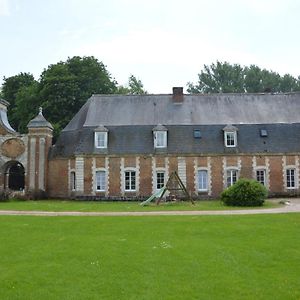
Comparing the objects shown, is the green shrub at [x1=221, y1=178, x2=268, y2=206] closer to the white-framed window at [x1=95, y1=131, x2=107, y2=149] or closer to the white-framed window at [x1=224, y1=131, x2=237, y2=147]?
the white-framed window at [x1=224, y1=131, x2=237, y2=147]

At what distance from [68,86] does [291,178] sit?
22.5m

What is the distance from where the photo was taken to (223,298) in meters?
8.41

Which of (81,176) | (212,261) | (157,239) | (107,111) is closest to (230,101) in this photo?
(107,111)

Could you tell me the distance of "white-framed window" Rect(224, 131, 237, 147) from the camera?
3497 centimetres

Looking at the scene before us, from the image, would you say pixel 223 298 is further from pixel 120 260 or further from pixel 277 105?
pixel 277 105

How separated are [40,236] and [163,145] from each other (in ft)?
68.3

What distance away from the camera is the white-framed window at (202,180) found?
34.6 meters

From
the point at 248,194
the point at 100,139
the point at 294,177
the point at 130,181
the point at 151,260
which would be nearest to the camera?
the point at 151,260

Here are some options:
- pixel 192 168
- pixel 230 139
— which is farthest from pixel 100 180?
pixel 230 139

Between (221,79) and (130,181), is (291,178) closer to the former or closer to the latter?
(130,181)

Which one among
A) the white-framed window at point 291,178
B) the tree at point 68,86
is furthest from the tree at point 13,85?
the white-framed window at point 291,178

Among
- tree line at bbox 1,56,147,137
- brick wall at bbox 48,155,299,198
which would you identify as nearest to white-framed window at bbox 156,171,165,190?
brick wall at bbox 48,155,299,198

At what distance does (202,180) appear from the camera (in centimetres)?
3459

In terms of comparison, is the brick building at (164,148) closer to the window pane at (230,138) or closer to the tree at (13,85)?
the window pane at (230,138)
